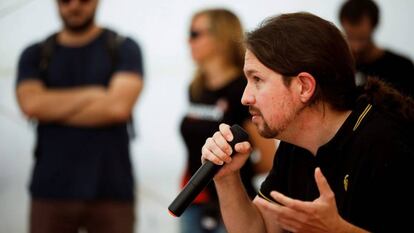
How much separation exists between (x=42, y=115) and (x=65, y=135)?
154 mm

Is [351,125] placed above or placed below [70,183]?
above

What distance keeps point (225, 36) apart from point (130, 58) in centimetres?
50

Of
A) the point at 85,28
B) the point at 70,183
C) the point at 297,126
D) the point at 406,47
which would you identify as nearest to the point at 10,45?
the point at 85,28

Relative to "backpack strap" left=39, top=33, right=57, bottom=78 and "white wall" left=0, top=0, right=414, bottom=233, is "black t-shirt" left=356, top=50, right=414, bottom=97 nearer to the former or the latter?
"white wall" left=0, top=0, right=414, bottom=233

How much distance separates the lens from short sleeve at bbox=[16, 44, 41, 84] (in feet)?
11.6

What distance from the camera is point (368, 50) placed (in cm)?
357

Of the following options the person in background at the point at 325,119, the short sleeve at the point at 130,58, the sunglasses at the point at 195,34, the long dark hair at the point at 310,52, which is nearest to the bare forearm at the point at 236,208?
the person in background at the point at 325,119

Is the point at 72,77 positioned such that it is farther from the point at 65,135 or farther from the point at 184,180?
the point at 184,180

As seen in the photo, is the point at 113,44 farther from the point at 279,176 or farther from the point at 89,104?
the point at 279,176

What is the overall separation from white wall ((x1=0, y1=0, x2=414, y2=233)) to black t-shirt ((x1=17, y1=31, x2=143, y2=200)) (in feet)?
3.41

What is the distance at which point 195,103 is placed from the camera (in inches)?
138

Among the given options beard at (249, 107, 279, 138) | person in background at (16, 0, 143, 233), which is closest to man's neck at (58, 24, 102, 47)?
person in background at (16, 0, 143, 233)

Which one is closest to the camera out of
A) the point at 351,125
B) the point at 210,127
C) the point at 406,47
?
the point at 351,125

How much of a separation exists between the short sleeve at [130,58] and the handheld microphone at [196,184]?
5.02 feet
